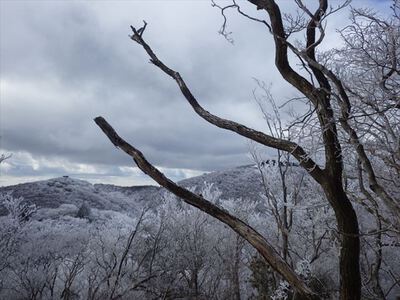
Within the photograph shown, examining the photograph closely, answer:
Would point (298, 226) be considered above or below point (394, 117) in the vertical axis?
below

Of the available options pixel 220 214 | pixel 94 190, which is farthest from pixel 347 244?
pixel 94 190

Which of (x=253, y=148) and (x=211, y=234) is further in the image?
(x=211, y=234)

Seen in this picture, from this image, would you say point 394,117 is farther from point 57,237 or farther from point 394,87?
point 57,237

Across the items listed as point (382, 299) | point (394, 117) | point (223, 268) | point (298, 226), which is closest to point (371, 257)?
point (298, 226)

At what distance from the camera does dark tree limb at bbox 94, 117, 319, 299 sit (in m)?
5.55

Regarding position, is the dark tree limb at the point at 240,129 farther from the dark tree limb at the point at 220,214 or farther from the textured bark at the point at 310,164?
the dark tree limb at the point at 220,214

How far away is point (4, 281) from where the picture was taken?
931 inches

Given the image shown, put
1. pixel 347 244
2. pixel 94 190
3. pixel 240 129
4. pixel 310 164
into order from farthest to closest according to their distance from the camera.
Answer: pixel 94 190
pixel 240 129
pixel 310 164
pixel 347 244

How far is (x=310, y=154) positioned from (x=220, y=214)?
1.47 meters

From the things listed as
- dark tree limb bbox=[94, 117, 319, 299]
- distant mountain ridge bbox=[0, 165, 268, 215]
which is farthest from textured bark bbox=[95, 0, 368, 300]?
distant mountain ridge bbox=[0, 165, 268, 215]

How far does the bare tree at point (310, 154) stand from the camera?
18.1ft

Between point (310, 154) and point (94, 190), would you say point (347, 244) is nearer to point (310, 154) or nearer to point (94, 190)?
point (310, 154)

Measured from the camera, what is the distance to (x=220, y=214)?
19.5 feet

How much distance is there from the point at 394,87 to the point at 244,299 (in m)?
20.3
